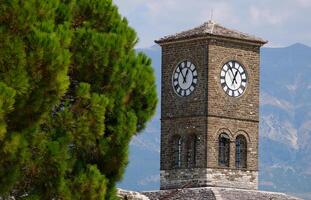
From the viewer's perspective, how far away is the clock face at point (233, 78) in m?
67.7

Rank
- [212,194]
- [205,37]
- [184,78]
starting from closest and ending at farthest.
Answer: [212,194]
[205,37]
[184,78]

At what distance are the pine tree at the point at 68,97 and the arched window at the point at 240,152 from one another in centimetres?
3939

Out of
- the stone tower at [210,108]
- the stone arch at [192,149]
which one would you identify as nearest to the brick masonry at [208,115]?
the stone tower at [210,108]

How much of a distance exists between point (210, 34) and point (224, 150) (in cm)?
553

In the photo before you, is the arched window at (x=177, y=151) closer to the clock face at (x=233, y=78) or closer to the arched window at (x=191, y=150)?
the arched window at (x=191, y=150)

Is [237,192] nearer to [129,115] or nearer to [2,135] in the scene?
[129,115]

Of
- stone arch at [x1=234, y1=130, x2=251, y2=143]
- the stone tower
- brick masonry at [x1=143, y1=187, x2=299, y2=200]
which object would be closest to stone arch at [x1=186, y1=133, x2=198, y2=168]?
the stone tower

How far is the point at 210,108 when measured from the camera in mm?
67125

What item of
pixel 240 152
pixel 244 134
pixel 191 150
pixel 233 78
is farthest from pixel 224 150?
pixel 233 78

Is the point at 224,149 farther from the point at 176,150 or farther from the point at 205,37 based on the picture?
the point at 205,37

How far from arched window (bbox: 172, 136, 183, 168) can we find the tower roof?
479 centimetres

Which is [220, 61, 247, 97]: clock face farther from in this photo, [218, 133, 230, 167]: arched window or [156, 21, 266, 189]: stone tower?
[218, 133, 230, 167]: arched window

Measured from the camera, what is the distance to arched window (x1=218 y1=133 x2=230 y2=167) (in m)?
66.8

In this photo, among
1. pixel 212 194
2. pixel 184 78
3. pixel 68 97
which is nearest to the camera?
pixel 68 97
